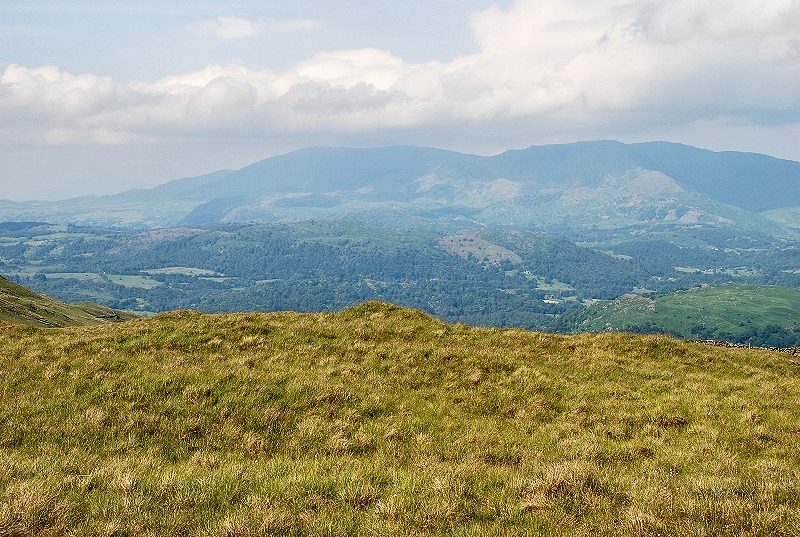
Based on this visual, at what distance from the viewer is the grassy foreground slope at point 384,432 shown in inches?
384

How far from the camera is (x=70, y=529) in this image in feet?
29.8

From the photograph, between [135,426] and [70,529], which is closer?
[70,529]

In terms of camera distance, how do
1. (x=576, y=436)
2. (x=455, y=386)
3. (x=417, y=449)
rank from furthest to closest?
(x=455, y=386) → (x=576, y=436) → (x=417, y=449)

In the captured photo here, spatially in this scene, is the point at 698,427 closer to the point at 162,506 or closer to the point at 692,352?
the point at 692,352

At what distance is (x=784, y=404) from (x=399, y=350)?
1482 cm

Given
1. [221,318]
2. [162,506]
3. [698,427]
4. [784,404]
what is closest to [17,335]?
[221,318]

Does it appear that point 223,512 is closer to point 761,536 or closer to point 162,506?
point 162,506

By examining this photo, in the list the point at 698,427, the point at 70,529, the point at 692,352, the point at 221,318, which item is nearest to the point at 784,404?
the point at 698,427

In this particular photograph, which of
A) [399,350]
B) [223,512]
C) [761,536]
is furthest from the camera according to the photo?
[399,350]

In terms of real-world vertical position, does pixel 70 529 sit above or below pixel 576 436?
above

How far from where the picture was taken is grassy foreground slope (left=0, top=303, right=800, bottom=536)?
975cm

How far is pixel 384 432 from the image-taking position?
51.7 feet

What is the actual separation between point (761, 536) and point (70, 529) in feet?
39.7

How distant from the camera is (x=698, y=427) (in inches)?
641
